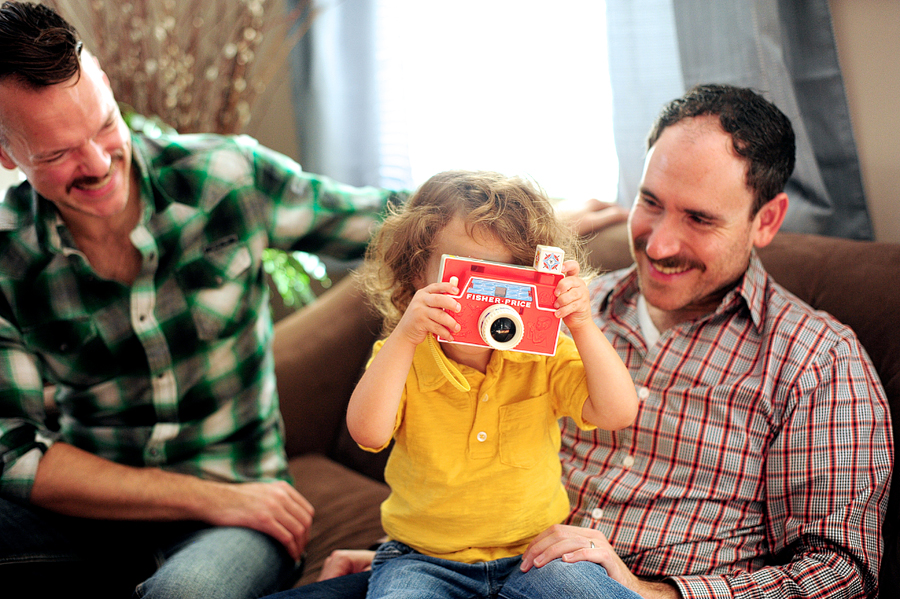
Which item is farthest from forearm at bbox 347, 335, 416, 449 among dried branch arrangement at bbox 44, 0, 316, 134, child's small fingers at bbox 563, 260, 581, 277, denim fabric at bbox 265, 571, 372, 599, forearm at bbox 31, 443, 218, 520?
dried branch arrangement at bbox 44, 0, 316, 134

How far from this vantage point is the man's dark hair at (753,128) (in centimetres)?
119

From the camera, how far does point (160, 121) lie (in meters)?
2.42

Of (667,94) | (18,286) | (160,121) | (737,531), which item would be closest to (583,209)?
(667,94)

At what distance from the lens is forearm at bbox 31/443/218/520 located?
1.33 meters

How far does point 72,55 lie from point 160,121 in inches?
51.5

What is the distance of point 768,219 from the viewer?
50.5 inches

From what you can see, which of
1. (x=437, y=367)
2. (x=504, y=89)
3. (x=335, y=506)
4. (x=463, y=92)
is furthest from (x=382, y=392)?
(x=463, y=92)

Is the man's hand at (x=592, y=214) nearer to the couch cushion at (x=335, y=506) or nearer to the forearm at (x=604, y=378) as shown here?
the forearm at (x=604, y=378)

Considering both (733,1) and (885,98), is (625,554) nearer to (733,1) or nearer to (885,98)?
(885,98)

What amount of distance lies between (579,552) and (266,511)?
26.6 inches

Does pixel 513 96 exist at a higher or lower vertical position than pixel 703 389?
higher

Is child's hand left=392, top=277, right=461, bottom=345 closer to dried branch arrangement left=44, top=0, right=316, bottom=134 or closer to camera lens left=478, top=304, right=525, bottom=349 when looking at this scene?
camera lens left=478, top=304, right=525, bottom=349

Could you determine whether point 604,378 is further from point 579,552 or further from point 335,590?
point 335,590

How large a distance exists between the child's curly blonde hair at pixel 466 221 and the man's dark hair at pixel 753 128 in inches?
14.0
